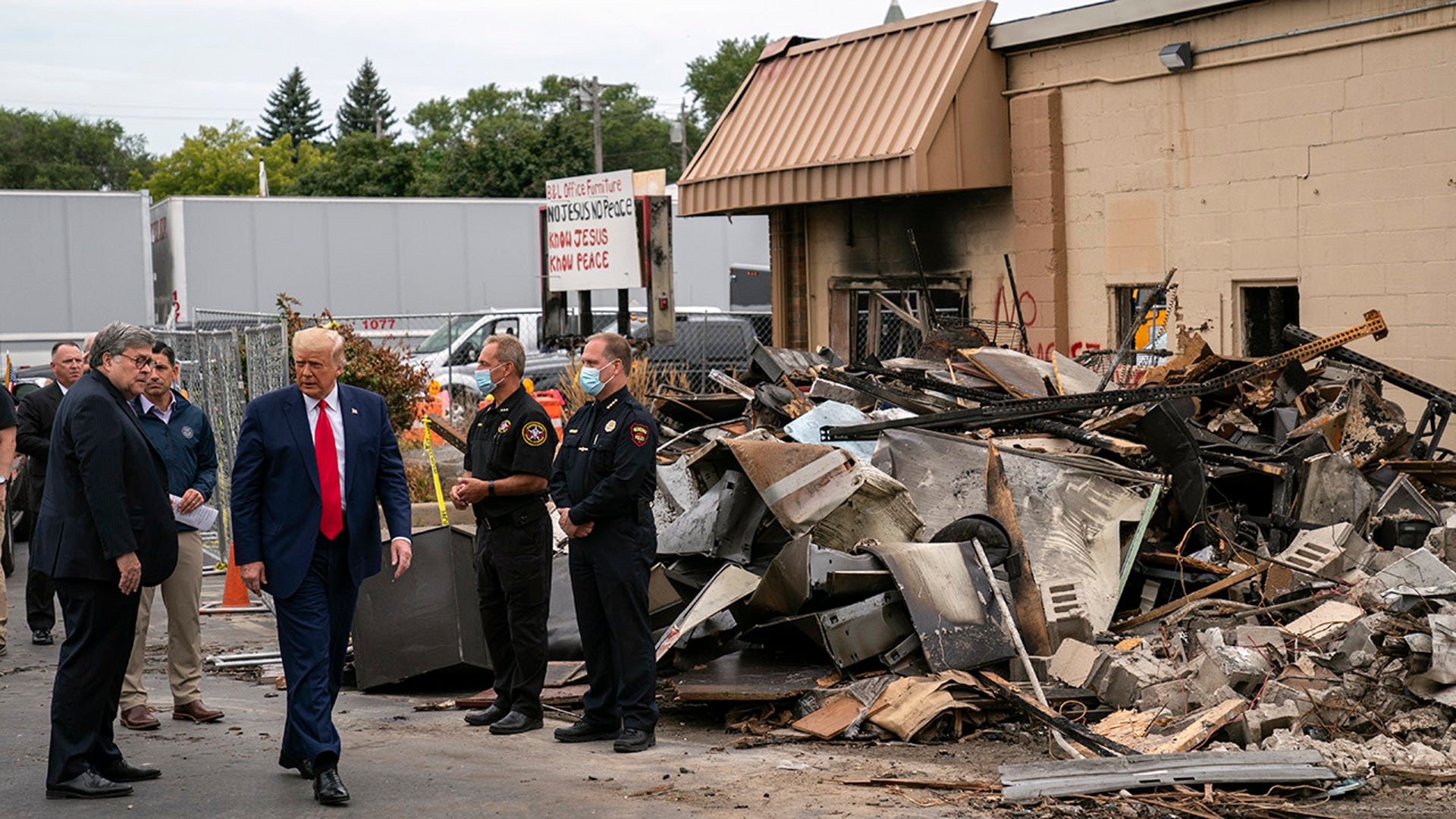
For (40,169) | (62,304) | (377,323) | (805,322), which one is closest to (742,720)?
(805,322)

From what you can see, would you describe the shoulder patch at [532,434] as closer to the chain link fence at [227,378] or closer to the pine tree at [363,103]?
the chain link fence at [227,378]

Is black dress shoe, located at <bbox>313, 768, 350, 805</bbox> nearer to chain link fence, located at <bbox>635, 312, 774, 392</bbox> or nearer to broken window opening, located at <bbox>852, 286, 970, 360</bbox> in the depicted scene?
broken window opening, located at <bbox>852, 286, 970, 360</bbox>

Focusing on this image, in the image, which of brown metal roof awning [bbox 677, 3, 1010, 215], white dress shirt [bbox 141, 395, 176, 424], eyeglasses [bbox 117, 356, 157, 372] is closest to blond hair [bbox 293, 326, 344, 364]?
eyeglasses [bbox 117, 356, 157, 372]

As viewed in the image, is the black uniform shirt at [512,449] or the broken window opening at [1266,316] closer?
the black uniform shirt at [512,449]

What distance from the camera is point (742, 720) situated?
7117mm

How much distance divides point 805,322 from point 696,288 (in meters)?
15.6

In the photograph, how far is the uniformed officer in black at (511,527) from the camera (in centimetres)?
687

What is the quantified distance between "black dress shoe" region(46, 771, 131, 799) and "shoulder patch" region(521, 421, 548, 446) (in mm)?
2313

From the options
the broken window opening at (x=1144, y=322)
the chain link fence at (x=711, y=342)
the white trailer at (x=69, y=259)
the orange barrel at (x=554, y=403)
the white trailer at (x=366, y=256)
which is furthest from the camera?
the white trailer at (x=366, y=256)

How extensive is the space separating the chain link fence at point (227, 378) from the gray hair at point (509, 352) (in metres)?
4.45

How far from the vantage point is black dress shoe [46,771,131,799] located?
220 inches

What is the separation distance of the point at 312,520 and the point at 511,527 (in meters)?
1.35

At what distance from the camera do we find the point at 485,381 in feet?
23.4

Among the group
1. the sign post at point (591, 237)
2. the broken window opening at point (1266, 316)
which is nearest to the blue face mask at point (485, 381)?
the broken window opening at point (1266, 316)
